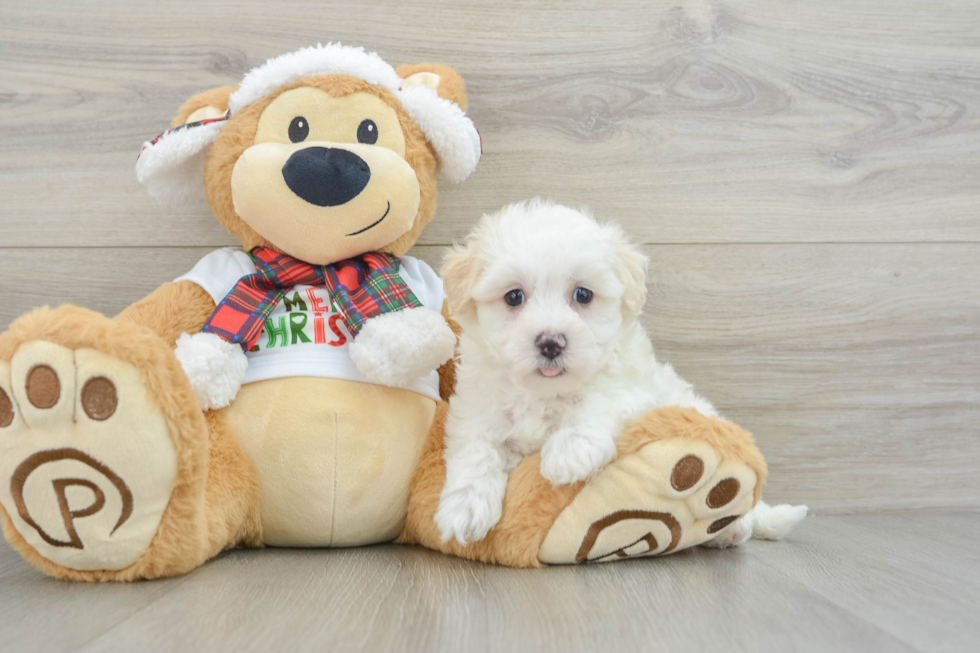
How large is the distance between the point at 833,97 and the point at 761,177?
248mm

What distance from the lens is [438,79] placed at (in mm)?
1362

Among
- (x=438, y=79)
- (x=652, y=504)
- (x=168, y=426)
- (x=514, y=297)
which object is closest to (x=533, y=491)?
(x=652, y=504)

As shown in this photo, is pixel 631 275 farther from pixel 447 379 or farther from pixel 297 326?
pixel 297 326

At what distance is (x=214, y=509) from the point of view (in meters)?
1.08

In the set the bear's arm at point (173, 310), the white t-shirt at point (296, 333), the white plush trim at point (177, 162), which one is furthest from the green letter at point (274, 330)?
the white plush trim at point (177, 162)

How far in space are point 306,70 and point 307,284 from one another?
0.37 metres

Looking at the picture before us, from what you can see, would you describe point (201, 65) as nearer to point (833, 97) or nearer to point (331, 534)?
point (331, 534)

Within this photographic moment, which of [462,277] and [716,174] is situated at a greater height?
[716,174]

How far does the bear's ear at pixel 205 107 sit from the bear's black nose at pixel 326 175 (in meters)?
0.26

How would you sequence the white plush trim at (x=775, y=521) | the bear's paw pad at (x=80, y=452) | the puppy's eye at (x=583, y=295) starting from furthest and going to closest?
the white plush trim at (x=775, y=521) < the puppy's eye at (x=583, y=295) < the bear's paw pad at (x=80, y=452)

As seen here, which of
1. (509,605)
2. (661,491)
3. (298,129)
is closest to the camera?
(509,605)

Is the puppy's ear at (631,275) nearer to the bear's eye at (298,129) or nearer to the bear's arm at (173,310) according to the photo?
the bear's eye at (298,129)

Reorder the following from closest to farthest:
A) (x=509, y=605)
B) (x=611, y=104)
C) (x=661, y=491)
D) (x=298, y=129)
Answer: (x=509, y=605)
(x=661, y=491)
(x=298, y=129)
(x=611, y=104)

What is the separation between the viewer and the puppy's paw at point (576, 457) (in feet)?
3.33
